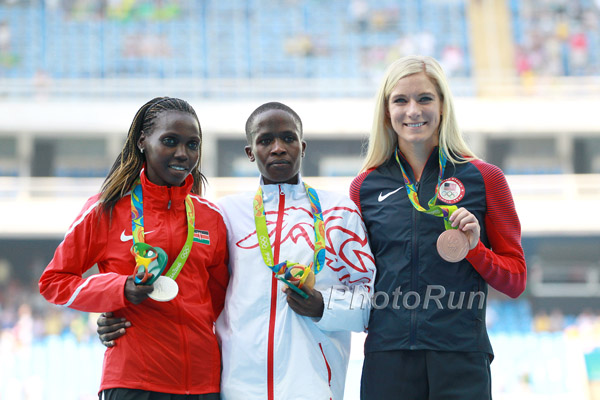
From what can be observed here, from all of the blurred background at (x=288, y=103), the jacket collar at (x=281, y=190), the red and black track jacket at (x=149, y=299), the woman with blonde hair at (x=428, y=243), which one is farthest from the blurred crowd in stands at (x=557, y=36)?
the red and black track jacket at (x=149, y=299)

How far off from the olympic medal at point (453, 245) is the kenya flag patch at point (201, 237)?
26.4 inches

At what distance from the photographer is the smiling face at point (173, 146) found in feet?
6.24

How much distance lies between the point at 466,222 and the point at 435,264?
180mm

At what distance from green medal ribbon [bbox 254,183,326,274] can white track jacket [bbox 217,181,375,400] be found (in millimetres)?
22

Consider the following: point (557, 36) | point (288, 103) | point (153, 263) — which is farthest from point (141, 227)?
point (557, 36)

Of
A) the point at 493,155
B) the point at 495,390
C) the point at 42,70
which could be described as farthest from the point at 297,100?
the point at 495,390

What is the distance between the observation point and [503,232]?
2.02 meters

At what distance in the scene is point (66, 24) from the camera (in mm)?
15719

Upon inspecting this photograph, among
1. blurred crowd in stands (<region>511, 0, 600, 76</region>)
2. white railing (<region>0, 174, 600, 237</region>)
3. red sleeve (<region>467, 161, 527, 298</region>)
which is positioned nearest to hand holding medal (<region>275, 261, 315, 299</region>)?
red sleeve (<region>467, 161, 527, 298</region>)

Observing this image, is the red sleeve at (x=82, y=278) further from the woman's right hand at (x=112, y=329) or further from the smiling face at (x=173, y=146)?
the smiling face at (x=173, y=146)

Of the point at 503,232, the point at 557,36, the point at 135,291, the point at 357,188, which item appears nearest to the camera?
the point at 135,291

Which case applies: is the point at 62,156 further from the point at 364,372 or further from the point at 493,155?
the point at 364,372

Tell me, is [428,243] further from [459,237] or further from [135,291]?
[135,291]

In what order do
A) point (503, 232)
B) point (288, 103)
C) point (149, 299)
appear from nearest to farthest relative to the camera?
1. point (149, 299)
2. point (503, 232)
3. point (288, 103)
